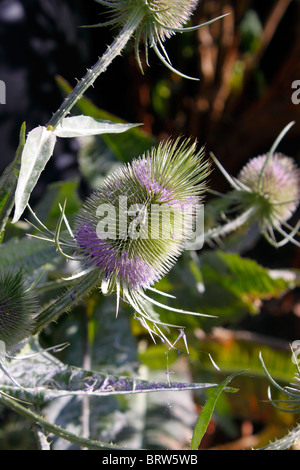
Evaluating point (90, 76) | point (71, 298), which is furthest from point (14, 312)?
point (90, 76)

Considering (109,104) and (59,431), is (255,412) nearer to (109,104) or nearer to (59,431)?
(59,431)

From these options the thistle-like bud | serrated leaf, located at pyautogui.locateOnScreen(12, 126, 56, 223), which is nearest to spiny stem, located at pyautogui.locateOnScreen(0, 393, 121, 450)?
the thistle-like bud

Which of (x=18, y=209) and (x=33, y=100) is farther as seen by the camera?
(x=33, y=100)

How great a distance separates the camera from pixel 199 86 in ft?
6.82

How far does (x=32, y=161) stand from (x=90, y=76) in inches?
4.8

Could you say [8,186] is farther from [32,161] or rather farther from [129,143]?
[129,143]

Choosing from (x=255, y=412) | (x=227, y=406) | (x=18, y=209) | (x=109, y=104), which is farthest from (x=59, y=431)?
(x=109, y=104)

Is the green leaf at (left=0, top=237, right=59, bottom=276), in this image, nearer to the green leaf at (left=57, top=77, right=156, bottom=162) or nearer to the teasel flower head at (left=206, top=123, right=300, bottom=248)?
the teasel flower head at (left=206, top=123, right=300, bottom=248)

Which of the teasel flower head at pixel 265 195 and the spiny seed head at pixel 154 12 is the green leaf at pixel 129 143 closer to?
the teasel flower head at pixel 265 195

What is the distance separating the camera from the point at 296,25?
2084mm

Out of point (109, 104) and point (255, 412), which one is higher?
point (109, 104)

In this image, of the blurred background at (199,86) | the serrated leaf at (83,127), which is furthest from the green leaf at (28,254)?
the blurred background at (199,86)

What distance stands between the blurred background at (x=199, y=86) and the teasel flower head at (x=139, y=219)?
91 centimetres

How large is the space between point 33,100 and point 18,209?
1097mm
